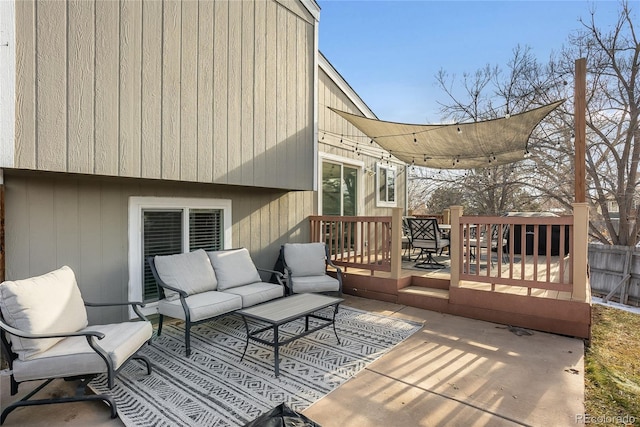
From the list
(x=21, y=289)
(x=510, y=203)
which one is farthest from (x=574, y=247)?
(x=510, y=203)

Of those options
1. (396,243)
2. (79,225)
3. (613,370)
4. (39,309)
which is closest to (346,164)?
(396,243)

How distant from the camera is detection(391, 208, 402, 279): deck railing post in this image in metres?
5.14

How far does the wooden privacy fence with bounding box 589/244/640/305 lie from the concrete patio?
642 centimetres

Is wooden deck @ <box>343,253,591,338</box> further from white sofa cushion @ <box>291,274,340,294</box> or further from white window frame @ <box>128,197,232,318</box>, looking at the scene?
white window frame @ <box>128,197,232,318</box>

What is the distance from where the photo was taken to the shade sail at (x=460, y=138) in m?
5.36

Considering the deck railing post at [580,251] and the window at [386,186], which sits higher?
the window at [386,186]

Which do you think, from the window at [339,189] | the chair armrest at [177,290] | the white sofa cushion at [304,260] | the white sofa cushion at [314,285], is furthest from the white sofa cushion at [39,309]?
the window at [339,189]

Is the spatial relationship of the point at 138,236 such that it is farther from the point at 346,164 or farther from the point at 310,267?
the point at 346,164

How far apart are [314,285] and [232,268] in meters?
1.20

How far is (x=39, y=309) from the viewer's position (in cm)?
243

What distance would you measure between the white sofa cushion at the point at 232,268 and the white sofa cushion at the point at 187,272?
0.31ft

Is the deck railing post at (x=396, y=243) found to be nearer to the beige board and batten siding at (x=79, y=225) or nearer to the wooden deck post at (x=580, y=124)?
the wooden deck post at (x=580, y=124)

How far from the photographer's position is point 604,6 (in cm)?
966

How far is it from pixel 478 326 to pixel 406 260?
310cm
